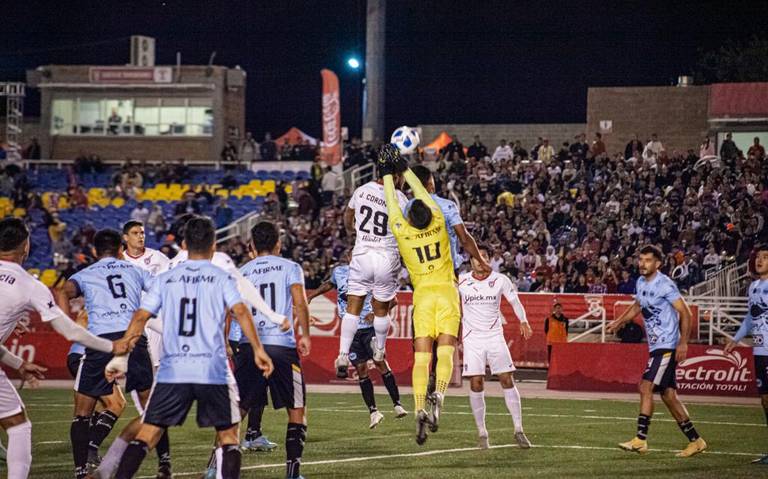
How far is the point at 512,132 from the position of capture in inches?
1777

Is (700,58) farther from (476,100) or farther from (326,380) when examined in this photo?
(326,380)

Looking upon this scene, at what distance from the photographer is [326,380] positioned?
25.5 metres

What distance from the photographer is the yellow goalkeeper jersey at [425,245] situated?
12102 mm

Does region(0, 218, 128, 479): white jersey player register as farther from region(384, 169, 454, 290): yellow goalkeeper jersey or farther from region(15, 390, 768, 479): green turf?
region(384, 169, 454, 290): yellow goalkeeper jersey

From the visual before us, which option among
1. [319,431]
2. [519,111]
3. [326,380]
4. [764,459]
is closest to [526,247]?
[326,380]

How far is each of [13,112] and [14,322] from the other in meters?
41.2

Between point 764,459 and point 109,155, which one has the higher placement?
point 109,155

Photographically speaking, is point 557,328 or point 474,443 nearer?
point 474,443

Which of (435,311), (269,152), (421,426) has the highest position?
(269,152)

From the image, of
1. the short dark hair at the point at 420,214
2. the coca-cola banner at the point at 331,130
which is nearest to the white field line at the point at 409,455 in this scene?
the short dark hair at the point at 420,214

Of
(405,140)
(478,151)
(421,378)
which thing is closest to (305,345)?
(421,378)

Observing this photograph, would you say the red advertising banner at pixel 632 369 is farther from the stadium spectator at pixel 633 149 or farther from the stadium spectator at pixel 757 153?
the stadium spectator at pixel 633 149

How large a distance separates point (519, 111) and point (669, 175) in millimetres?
33433

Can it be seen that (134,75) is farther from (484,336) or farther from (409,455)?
(409,455)
